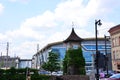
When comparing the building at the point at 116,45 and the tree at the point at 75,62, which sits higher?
the building at the point at 116,45

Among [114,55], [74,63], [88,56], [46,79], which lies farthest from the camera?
[88,56]

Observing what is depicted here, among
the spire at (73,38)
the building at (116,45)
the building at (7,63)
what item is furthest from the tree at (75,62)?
the building at (7,63)

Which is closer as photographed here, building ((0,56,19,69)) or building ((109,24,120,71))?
building ((109,24,120,71))

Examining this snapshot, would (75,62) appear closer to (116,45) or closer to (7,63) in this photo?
(116,45)

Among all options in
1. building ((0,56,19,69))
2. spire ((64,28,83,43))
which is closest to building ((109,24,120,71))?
spire ((64,28,83,43))

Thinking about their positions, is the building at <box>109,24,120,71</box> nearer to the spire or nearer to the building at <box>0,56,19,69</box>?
the spire

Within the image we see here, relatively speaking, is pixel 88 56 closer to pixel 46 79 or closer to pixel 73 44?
pixel 73 44

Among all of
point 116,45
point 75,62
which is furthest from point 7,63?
point 75,62

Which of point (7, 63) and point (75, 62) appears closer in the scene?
point (75, 62)

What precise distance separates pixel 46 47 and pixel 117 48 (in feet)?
239

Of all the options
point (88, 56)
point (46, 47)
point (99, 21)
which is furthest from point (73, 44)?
point (46, 47)

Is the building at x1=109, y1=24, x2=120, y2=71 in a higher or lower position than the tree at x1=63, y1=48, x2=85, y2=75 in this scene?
higher

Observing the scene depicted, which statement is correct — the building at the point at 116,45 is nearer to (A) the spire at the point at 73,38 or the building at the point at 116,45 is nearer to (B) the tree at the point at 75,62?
(A) the spire at the point at 73,38

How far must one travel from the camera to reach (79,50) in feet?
191
